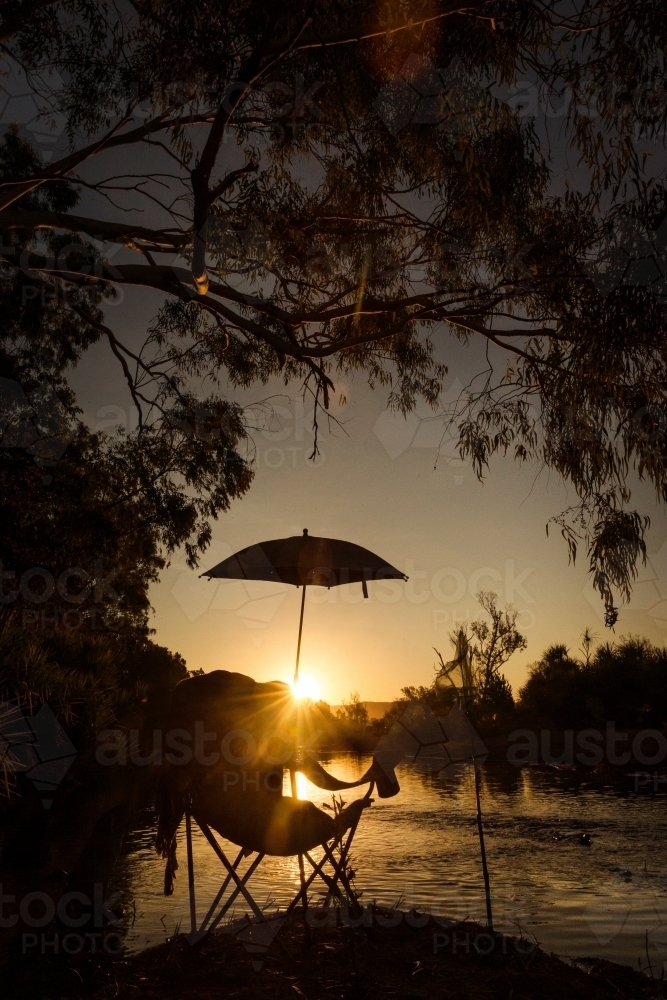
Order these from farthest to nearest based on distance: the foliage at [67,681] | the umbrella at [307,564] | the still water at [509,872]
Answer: the foliage at [67,681]
the still water at [509,872]
the umbrella at [307,564]

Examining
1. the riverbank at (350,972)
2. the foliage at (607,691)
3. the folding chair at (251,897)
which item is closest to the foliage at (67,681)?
the folding chair at (251,897)

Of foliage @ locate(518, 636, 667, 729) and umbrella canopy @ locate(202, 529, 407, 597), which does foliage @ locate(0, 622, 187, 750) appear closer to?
umbrella canopy @ locate(202, 529, 407, 597)

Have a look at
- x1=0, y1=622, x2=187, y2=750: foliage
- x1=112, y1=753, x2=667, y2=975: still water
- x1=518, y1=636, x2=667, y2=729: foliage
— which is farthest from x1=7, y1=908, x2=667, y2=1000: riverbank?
x1=518, y1=636, x2=667, y2=729: foliage

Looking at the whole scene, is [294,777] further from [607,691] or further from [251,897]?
[607,691]

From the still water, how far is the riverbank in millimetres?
433

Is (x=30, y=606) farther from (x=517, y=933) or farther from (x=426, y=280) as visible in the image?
(x=517, y=933)

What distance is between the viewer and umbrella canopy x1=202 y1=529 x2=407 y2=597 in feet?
12.3

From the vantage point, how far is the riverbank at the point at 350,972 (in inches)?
106

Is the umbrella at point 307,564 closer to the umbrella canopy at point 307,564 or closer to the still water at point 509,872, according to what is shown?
the umbrella canopy at point 307,564

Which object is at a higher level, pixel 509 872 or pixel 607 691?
pixel 607 691

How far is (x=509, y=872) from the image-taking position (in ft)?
18.0

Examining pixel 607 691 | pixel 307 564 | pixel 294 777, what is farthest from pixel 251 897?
pixel 607 691

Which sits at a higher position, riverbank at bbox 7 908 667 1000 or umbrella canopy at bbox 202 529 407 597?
umbrella canopy at bbox 202 529 407 597

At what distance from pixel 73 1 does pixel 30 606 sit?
30.5 ft
